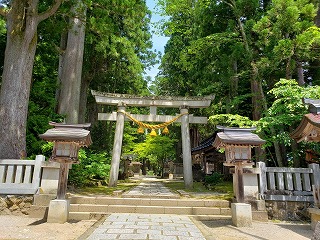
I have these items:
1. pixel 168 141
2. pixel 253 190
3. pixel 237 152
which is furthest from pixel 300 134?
pixel 168 141

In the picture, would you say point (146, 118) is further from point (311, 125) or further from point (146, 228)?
point (311, 125)

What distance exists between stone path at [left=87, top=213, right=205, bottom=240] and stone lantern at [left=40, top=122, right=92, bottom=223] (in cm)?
111

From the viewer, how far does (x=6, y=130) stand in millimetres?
7094

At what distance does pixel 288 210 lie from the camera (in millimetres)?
6438

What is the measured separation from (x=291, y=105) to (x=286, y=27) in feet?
10.4

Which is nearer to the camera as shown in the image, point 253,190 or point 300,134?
point 300,134

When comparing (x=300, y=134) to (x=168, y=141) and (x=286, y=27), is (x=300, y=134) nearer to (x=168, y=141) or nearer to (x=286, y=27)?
(x=286, y=27)

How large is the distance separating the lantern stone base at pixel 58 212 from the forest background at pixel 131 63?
2.54m

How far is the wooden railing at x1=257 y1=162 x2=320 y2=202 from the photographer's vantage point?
6.43m

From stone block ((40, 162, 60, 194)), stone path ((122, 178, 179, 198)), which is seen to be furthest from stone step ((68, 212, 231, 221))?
stone path ((122, 178, 179, 198))

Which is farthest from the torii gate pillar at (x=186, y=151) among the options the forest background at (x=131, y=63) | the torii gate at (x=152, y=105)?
the forest background at (x=131, y=63)

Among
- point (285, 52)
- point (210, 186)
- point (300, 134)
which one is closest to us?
point (300, 134)

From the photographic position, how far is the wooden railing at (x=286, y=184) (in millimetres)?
6430

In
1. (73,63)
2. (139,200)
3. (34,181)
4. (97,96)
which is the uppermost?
(73,63)
